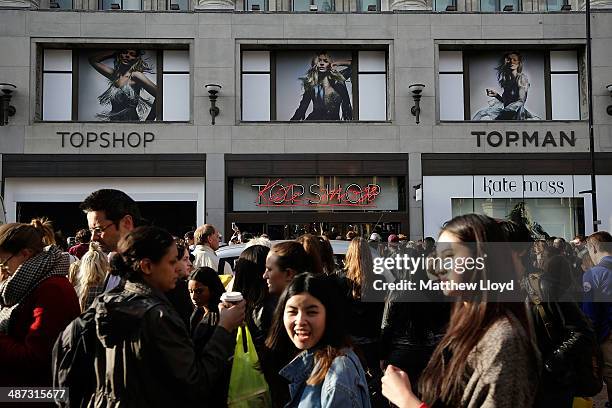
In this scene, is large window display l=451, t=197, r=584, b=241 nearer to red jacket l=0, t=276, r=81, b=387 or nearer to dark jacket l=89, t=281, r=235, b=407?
red jacket l=0, t=276, r=81, b=387

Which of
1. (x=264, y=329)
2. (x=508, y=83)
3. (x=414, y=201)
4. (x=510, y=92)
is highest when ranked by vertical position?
(x=508, y=83)

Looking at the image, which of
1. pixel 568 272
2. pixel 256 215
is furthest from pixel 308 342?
pixel 256 215

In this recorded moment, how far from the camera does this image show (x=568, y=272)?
14.5 ft

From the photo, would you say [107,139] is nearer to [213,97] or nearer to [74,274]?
[213,97]

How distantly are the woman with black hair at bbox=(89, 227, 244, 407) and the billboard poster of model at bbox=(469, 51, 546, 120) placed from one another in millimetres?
20876

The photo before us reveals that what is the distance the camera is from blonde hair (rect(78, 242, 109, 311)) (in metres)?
5.44

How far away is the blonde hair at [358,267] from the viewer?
574 centimetres

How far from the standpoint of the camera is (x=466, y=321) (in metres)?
2.27

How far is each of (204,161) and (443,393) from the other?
19.7m

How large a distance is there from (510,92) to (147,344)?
22030 millimetres

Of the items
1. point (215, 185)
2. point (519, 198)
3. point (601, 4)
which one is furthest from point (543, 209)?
point (215, 185)

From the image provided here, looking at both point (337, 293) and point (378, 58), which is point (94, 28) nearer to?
point (378, 58)

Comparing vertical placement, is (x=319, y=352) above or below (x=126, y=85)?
below

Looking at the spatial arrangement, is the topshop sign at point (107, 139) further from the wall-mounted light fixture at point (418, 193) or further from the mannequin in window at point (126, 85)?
the wall-mounted light fixture at point (418, 193)
